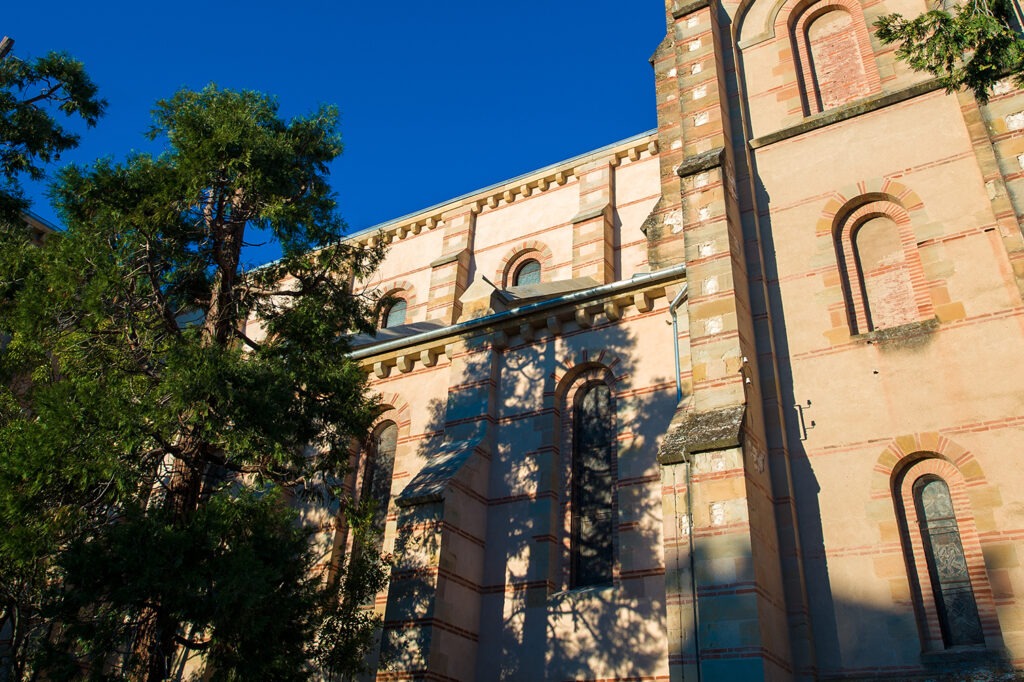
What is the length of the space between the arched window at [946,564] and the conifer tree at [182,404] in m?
7.01

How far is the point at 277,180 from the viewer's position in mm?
12039

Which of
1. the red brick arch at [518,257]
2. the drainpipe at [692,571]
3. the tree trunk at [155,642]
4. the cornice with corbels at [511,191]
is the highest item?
the cornice with corbels at [511,191]

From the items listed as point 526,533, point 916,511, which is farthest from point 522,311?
point 916,511

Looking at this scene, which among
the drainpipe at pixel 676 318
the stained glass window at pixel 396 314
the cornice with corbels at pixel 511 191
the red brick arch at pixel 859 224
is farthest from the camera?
the stained glass window at pixel 396 314

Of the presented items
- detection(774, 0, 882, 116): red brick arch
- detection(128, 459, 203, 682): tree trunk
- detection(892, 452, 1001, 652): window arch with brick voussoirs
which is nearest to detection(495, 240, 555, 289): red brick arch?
detection(774, 0, 882, 116): red brick arch

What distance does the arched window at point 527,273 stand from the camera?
2050cm

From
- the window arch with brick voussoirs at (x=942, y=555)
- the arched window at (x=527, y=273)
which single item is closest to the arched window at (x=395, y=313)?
the arched window at (x=527, y=273)

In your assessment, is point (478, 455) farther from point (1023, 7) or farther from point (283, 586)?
point (1023, 7)

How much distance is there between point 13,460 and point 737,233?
9745mm

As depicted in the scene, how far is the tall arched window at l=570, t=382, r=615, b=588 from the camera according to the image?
1206 cm

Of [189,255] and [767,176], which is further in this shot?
[767,176]

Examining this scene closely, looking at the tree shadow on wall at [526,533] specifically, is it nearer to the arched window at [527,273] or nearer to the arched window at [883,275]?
the arched window at [883,275]

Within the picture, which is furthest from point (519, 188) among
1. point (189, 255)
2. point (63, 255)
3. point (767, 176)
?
point (63, 255)

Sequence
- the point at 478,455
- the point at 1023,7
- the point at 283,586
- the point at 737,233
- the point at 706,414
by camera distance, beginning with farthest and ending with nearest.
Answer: the point at 478,455 → the point at 737,233 → the point at 1023,7 → the point at 706,414 → the point at 283,586
